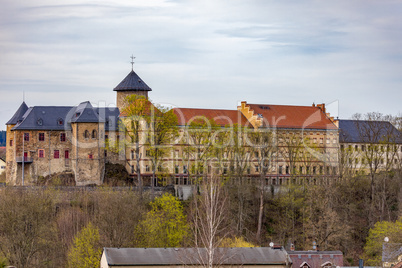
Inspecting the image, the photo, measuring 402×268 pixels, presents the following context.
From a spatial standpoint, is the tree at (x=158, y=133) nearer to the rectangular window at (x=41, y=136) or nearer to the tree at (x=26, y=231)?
the rectangular window at (x=41, y=136)

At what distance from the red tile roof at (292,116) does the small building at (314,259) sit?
1336 inches

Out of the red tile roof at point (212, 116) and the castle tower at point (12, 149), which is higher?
the red tile roof at point (212, 116)

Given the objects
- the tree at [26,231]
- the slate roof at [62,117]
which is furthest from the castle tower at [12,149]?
the tree at [26,231]

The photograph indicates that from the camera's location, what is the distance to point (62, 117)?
7525cm

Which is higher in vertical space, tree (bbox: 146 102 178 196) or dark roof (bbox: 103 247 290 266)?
tree (bbox: 146 102 178 196)

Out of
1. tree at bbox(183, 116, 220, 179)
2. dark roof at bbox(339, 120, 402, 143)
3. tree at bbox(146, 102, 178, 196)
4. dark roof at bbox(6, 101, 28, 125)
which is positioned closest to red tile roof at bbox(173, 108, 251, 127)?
tree at bbox(183, 116, 220, 179)

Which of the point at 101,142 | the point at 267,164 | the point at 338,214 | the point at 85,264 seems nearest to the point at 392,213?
the point at 338,214

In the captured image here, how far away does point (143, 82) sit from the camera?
79.4 m

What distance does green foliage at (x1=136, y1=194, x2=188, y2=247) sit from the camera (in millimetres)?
55031

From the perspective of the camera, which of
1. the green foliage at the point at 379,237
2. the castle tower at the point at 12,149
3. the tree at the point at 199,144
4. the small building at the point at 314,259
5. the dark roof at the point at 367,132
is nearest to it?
the small building at the point at 314,259

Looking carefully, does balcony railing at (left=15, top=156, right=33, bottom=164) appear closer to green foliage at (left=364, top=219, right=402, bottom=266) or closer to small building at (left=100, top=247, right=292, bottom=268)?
small building at (left=100, top=247, right=292, bottom=268)

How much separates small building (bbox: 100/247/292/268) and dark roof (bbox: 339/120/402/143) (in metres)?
32.9

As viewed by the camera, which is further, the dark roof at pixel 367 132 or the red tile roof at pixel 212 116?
the dark roof at pixel 367 132

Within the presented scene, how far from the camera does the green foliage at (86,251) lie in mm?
48719
